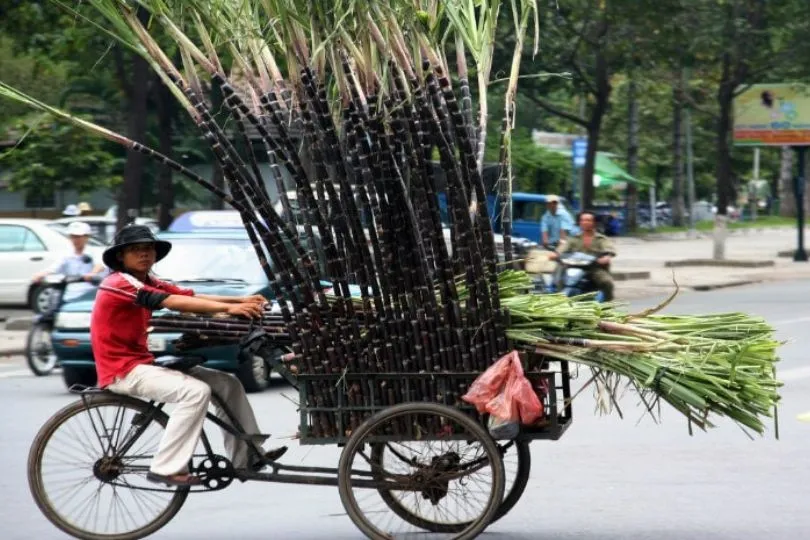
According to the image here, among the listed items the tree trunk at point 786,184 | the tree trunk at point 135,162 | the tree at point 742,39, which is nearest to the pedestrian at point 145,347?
the tree trunk at point 135,162

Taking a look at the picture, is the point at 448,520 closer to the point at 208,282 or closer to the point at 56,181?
the point at 208,282

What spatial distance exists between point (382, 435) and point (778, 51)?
26.7m

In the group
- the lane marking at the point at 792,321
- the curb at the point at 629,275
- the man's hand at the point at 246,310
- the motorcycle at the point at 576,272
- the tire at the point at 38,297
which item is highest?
the man's hand at the point at 246,310

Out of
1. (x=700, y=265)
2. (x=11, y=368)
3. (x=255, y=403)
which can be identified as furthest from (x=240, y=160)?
(x=700, y=265)

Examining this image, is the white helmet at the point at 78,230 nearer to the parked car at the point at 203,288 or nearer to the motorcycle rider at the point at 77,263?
the motorcycle rider at the point at 77,263

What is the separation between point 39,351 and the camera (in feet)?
45.4

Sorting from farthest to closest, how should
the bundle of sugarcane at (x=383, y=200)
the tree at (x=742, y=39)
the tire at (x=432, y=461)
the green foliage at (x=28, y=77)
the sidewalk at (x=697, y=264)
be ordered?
the green foliage at (x=28, y=77), the tree at (x=742, y=39), the sidewalk at (x=697, y=264), the tire at (x=432, y=461), the bundle of sugarcane at (x=383, y=200)

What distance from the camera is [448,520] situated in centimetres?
632

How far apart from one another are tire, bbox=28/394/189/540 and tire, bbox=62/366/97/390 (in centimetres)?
586

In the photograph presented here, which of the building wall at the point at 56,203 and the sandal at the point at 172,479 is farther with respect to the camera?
the building wall at the point at 56,203

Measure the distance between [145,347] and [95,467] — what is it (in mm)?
591

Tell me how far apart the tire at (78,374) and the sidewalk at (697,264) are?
7.94 metres

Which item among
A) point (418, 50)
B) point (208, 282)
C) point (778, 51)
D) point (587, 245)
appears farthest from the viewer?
point (778, 51)

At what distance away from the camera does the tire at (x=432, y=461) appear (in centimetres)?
587
